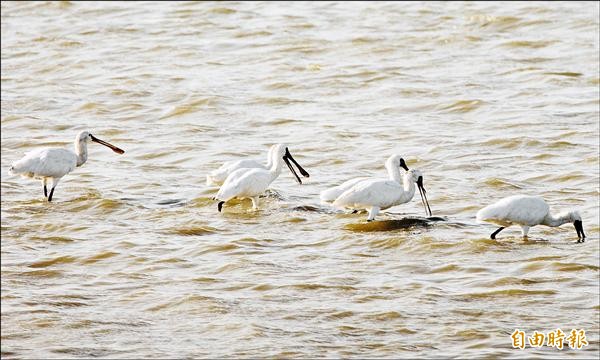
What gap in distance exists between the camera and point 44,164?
15133mm

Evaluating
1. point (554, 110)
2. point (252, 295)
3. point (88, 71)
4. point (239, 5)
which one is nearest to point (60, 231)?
point (252, 295)

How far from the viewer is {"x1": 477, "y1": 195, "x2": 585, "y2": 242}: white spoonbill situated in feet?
42.9

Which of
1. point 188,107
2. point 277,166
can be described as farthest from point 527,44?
point 277,166

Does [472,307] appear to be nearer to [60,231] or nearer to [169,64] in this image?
[60,231]

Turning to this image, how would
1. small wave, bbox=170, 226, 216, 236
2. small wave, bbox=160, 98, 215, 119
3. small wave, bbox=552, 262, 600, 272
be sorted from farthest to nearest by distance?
small wave, bbox=160, 98, 215, 119
small wave, bbox=170, 226, 216, 236
small wave, bbox=552, 262, 600, 272

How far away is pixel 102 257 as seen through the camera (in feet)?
41.9

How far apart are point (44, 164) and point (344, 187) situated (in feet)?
11.0

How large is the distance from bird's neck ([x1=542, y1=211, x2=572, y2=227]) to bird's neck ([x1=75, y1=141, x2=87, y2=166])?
222 inches

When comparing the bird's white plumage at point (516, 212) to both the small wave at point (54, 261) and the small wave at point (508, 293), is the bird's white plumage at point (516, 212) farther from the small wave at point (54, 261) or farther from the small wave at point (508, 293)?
the small wave at point (54, 261)

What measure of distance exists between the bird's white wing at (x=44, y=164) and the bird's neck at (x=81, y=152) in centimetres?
73

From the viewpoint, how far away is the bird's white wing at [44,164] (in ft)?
49.6

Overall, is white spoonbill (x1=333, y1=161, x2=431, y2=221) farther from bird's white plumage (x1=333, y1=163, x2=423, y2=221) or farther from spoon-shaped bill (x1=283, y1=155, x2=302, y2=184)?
spoon-shaped bill (x1=283, y1=155, x2=302, y2=184)

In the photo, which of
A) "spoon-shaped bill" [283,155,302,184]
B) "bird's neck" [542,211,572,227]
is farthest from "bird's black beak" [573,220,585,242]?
"spoon-shaped bill" [283,155,302,184]

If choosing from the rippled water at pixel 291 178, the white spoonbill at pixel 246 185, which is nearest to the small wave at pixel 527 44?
the rippled water at pixel 291 178
